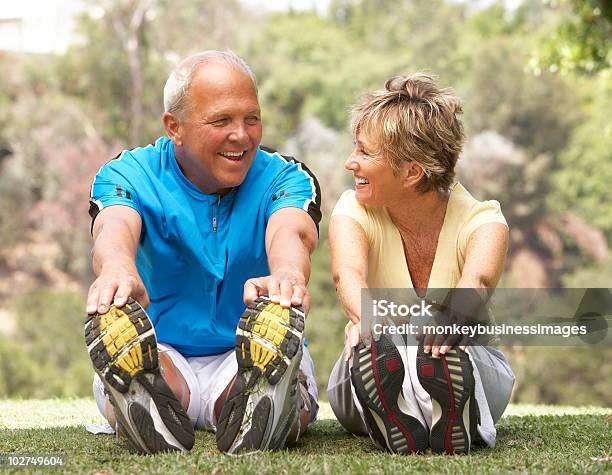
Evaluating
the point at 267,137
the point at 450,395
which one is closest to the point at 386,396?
the point at 450,395

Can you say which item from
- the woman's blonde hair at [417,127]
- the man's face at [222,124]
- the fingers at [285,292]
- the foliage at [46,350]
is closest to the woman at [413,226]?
the woman's blonde hair at [417,127]

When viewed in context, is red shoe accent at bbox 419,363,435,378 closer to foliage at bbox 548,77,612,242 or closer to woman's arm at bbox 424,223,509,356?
woman's arm at bbox 424,223,509,356

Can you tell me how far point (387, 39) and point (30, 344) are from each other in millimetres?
22452

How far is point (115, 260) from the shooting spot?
3025 mm

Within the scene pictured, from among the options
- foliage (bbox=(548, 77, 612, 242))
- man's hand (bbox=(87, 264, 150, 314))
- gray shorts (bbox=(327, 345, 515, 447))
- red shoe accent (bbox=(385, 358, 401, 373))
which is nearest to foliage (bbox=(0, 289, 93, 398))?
foliage (bbox=(548, 77, 612, 242))

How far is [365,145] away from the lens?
3471mm

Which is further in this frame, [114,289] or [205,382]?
[205,382]

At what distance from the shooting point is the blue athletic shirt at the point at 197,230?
11.6ft

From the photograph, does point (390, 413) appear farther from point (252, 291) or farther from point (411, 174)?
point (411, 174)

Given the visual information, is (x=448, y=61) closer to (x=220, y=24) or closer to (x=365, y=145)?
(x=220, y=24)

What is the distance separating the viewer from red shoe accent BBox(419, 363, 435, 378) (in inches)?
113

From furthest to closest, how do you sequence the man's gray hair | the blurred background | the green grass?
the blurred background → the man's gray hair → the green grass

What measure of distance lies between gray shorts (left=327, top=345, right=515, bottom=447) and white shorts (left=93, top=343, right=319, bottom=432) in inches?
5.8

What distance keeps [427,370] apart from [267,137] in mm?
28870
